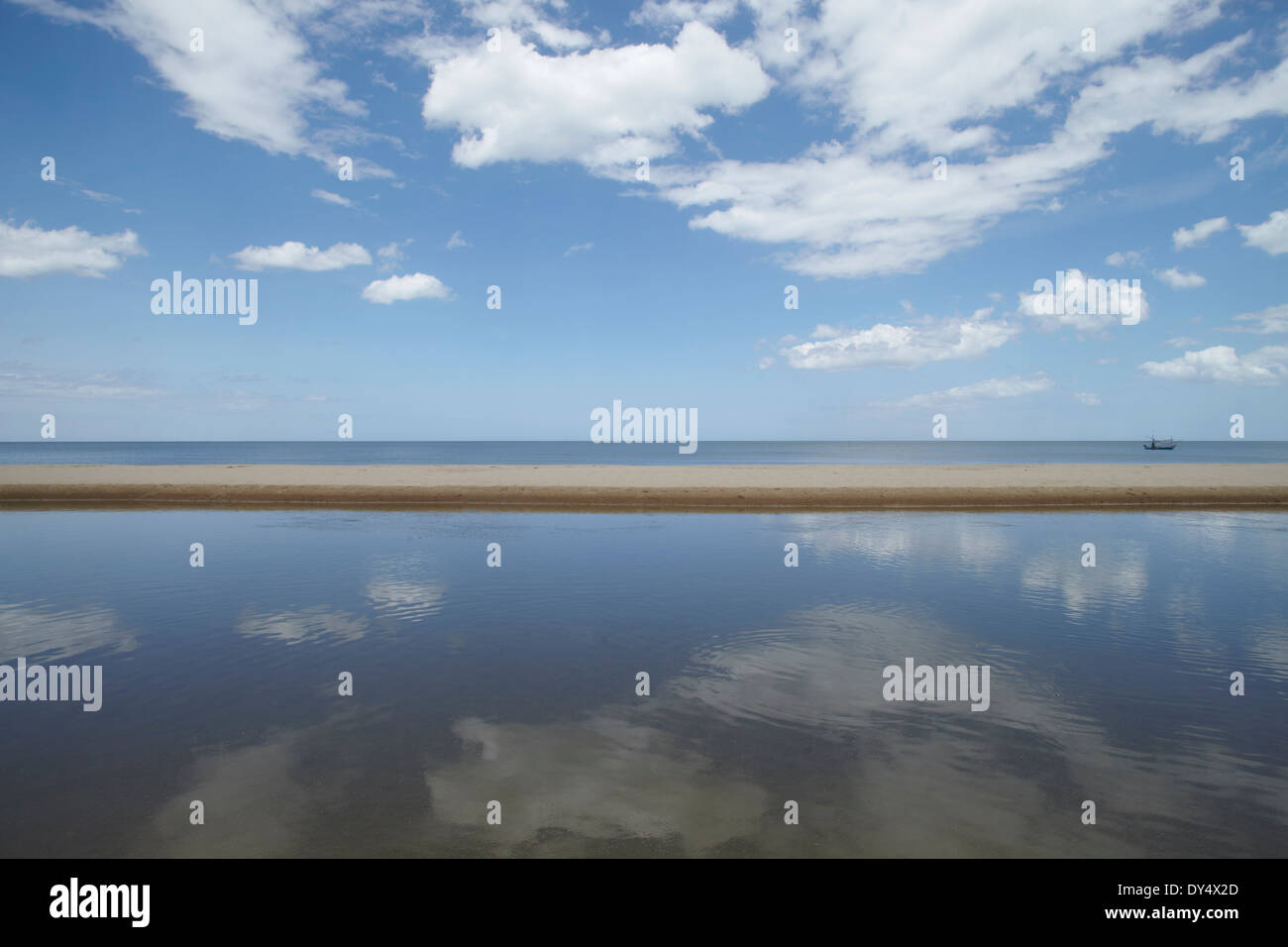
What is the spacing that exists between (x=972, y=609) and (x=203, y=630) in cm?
1545

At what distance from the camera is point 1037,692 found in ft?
30.3

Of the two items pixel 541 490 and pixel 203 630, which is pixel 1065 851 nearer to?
pixel 203 630

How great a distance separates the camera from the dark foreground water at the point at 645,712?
5.93 metres

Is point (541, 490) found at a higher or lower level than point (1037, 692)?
higher

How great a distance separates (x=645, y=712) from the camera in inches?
338

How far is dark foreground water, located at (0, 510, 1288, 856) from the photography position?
19.5 ft

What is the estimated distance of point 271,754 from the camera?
7398 millimetres
